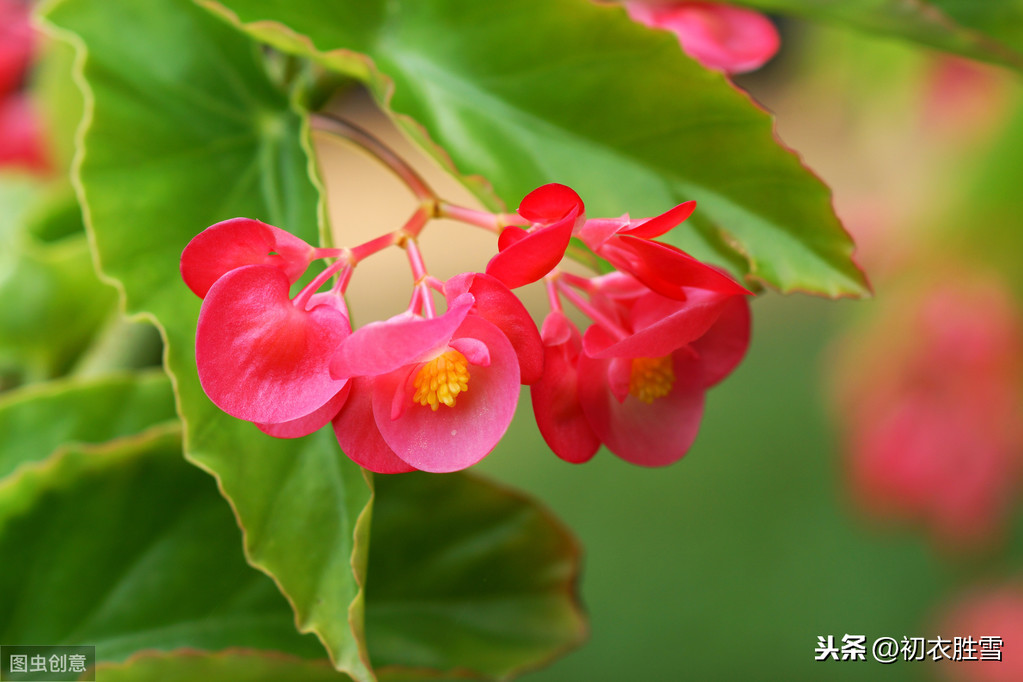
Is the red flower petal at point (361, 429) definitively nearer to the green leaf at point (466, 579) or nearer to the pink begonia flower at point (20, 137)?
the green leaf at point (466, 579)

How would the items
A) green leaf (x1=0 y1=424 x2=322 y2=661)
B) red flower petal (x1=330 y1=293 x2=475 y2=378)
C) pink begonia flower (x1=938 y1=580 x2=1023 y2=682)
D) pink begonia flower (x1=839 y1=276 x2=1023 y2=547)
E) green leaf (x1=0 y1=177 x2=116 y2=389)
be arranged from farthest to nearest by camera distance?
1. pink begonia flower (x1=839 y1=276 x2=1023 y2=547)
2. pink begonia flower (x1=938 y1=580 x2=1023 y2=682)
3. green leaf (x1=0 y1=177 x2=116 y2=389)
4. green leaf (x1=0 y1=424 x2=322 y2=661)
5. red flower petal (x1=330 y1=293 x2=475 y2=378)

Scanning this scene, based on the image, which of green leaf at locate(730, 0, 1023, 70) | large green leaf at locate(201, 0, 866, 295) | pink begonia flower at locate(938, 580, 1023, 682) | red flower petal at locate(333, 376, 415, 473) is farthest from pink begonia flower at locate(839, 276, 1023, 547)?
red flower petal at locate(333, 376, 415, 473)

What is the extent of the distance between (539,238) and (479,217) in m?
0.05

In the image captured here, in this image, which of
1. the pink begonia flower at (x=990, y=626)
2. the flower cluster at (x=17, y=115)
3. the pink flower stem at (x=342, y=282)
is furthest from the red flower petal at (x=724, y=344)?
the pink begonia flower at (x=990, y=626)

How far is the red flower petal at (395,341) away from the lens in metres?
0.19

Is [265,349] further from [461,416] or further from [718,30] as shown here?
[718,30]

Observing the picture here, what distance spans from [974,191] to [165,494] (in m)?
1.18

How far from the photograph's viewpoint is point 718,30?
1.13 ft

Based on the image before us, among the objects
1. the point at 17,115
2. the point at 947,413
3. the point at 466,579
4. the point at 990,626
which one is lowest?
the point at 990,626

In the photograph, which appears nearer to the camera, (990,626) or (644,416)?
(644,416)

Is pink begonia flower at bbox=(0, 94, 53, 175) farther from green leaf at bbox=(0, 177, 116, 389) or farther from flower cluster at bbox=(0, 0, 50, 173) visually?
green leaf at bbox=(0, 177, 116, 389)

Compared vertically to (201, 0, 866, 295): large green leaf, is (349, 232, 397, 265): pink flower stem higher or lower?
lower

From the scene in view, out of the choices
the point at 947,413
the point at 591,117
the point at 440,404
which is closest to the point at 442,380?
the point at 440,404

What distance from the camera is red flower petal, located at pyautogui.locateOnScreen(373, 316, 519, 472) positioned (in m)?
0.21
